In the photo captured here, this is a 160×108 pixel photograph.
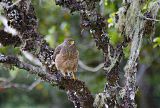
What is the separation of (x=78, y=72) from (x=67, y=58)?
4118 millimetres

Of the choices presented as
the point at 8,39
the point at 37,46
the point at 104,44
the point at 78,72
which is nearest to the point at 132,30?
the point at 104,44

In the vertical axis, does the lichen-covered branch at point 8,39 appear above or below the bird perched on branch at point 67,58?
above

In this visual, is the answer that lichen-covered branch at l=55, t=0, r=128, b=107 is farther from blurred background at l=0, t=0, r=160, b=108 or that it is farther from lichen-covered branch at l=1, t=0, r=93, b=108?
blurred background at l=0, t=0, r=160, b=108

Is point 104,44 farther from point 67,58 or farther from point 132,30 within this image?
point 67,58

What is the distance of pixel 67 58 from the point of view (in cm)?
408

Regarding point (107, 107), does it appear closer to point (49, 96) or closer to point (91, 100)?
point (91, 100)

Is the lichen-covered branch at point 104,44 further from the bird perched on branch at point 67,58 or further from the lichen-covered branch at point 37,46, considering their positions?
the bird perched on branch at point 67,58

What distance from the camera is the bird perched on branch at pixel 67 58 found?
3908mm

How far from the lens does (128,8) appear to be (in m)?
4.12

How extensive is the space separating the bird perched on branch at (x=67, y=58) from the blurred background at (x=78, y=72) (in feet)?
5.81

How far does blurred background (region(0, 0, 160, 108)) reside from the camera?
23.7 feet

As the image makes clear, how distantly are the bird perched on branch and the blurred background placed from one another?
1.77 metres

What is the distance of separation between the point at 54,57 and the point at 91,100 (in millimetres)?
436

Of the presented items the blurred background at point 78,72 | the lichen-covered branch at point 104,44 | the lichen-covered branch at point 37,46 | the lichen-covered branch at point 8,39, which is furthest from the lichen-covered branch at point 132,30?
the blurred background at point 78,72
